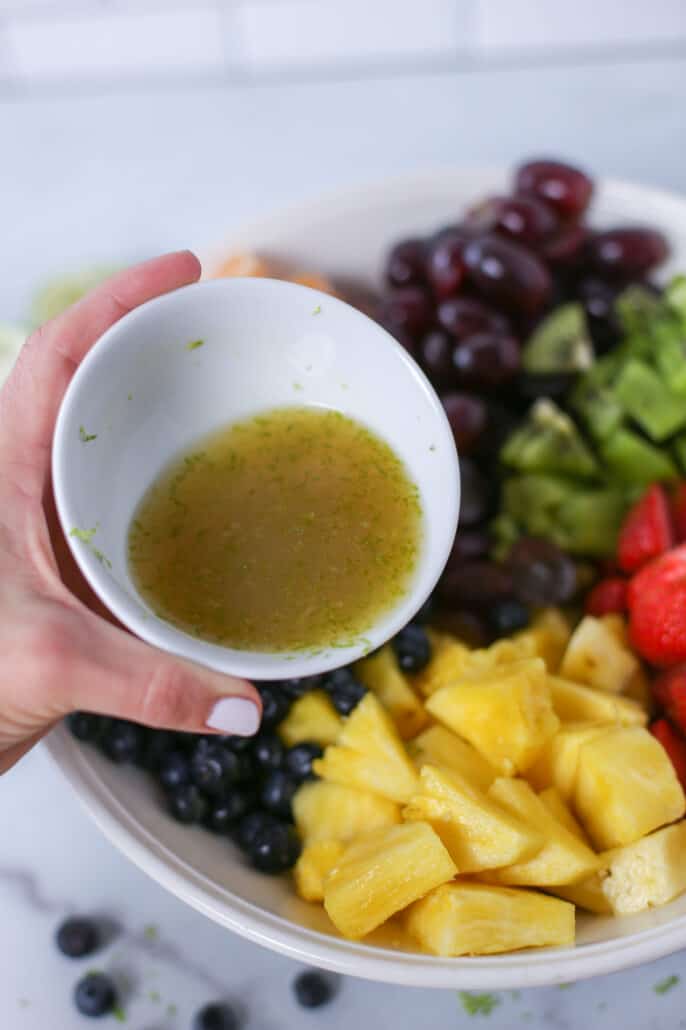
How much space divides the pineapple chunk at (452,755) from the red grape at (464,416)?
19.5 inches

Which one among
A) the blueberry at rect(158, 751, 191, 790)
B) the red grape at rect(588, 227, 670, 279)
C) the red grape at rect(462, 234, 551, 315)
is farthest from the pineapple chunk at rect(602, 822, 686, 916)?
the red grape at rect(588, 227, 670, 279)

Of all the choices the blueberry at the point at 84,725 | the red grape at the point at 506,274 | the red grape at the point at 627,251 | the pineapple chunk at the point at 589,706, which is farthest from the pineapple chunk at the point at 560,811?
the red grape at the point at 627,251

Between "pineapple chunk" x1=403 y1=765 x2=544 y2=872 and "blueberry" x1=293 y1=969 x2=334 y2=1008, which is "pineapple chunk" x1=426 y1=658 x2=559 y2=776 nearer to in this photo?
"pineapple chunk" x1=403 y1=765 x2=544 y2=872

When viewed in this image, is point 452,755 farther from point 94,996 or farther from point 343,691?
point 94,996

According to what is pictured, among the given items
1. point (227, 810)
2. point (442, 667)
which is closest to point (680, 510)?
point (442, 667)

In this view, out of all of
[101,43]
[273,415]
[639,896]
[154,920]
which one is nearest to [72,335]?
[273,415]

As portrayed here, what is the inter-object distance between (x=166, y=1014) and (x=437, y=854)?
475 millimetres

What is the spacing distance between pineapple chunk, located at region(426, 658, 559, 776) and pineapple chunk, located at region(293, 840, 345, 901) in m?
0.21

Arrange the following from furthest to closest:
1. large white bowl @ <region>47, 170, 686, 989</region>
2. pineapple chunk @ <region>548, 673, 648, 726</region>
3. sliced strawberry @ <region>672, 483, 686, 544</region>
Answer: sliced strawberry @ <region>672, 483, 686, 544</region> < pineapple chunk @ <region>548, 673, 648, 726</region> < large white bowl @ <region>47, 170, 686, 989</region>

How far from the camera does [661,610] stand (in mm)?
1379

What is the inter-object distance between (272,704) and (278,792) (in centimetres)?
11

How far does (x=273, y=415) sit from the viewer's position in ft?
4.03

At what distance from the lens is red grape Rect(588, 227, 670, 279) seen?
5.55ft

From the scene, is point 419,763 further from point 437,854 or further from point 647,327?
point 647,327
